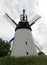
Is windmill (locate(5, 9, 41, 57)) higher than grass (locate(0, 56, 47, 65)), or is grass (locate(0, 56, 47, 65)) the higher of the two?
windmill (locate(5, 9, 41, 57))

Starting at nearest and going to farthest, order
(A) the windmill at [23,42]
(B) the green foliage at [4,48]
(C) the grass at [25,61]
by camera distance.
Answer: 1. (C) the grass at [25,61]
2. (A) the windmill at [23,42]
3. (B) the green foliage at [4,48]

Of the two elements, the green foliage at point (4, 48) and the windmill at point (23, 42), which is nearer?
the windmill at point (23, 42)

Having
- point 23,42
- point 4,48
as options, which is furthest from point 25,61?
point 4,48

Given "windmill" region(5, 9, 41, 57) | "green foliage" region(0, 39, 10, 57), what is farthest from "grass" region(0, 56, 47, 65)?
"green foliage" region(0, 39, 10, 57)

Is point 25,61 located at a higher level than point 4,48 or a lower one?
lower

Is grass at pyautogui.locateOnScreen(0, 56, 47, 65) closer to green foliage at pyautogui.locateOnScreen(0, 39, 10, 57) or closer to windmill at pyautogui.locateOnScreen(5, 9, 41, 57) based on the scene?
windmill at pyautogui.locateOnScreen(5, 9, 41, 57)

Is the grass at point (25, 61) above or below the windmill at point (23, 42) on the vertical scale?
below

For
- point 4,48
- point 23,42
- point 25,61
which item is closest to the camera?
point 25,61

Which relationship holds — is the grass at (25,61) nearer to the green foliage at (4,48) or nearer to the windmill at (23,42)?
the windmill at (23,42)

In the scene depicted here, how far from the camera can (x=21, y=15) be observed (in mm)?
44281

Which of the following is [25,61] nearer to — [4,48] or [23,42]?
[23,42]

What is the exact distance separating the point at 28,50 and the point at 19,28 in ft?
16.4

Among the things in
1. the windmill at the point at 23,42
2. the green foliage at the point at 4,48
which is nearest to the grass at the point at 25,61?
the windmill at the point at 23,42

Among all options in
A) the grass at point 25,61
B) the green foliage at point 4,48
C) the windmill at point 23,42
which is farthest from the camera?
the green foliage at point 4,48
